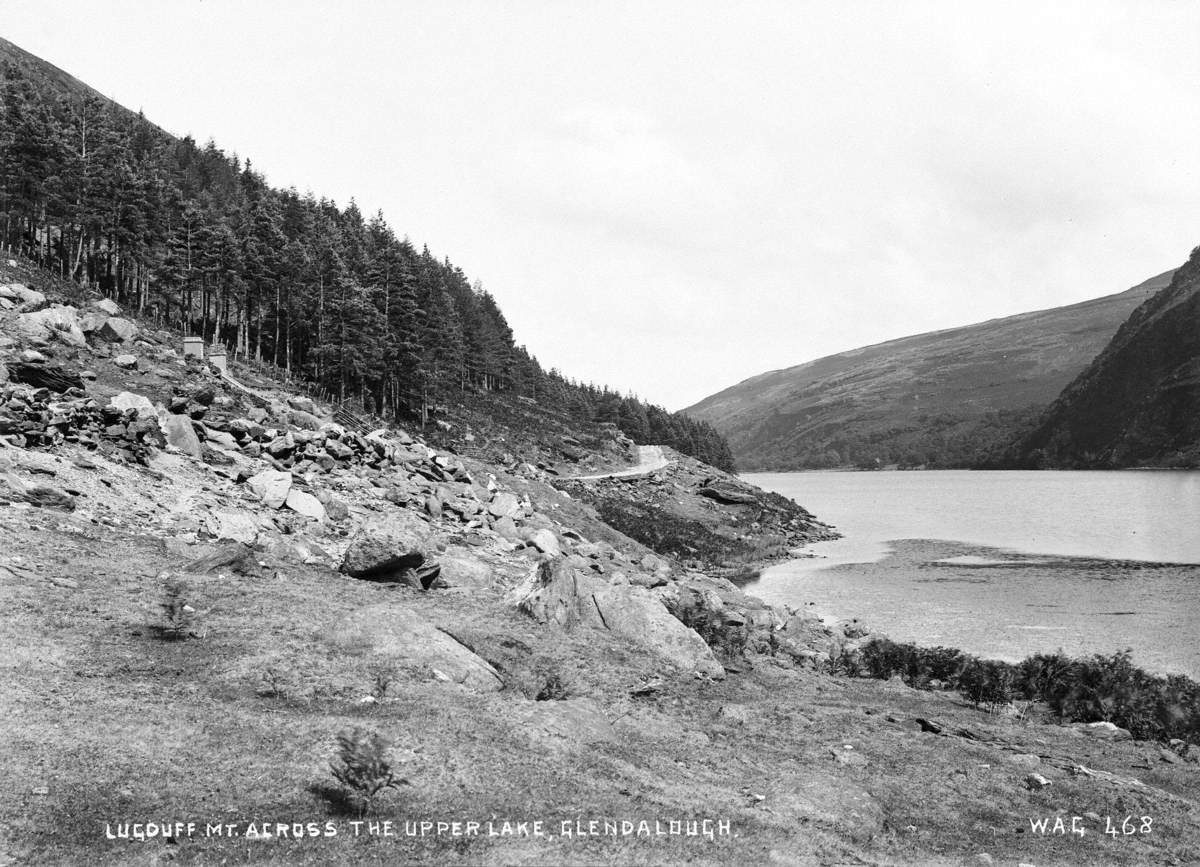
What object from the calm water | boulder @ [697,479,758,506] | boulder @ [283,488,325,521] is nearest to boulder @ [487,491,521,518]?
boulder @ [283,488,325,521]

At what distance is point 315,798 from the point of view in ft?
28.8

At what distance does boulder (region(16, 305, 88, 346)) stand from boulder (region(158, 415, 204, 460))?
26.7 ft

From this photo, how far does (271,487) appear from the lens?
80.7 ft

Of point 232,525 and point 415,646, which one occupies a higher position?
point 232,525

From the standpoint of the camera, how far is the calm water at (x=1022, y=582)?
31.0m

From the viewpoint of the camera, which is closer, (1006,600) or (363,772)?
(363,772)

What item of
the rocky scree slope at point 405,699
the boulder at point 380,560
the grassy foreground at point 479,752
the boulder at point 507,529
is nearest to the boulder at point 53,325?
the rocky scree slope at point 405,699

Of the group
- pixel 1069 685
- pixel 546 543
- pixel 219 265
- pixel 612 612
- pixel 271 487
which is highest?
pixel 219 265

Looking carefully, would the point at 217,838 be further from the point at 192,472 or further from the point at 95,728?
the point at 192,472

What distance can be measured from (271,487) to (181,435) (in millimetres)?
4344

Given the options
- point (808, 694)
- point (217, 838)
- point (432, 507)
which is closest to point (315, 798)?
A: point (217, 838)

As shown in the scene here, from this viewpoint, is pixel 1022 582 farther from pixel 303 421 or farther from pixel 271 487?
pixel 271 487

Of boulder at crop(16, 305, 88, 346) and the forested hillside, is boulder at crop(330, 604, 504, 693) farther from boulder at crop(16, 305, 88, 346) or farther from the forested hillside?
the forested hillside

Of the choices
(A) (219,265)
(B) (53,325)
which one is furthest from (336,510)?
(A) (219,265)
